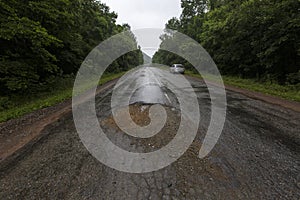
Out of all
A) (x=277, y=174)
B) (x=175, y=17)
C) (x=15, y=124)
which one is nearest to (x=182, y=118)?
A: (x=277, y=174)

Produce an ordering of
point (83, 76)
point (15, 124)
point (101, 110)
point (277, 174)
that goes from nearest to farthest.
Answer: point (277, 174)
point (15, 124)
point (101, 110)
point (83, 76)

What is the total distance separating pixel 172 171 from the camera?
2863 millimetres

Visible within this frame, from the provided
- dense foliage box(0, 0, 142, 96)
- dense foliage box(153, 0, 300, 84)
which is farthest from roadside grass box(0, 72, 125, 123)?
dense foliage box(153, 0, 300, 84)

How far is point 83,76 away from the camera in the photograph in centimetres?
1939

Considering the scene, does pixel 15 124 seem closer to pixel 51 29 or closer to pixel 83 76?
pixel 51 29

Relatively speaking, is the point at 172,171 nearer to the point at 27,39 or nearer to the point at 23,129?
the point at 23,129

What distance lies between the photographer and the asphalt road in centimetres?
244

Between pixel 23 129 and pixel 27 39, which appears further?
pixel 27 39

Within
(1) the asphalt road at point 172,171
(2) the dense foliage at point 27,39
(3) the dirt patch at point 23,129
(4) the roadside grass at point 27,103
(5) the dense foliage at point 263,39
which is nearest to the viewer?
(1) the asphalt road at point 172,171

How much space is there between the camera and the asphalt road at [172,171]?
8.00ft

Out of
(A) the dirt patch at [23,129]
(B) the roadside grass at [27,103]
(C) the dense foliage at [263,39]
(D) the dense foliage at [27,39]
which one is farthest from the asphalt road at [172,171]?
(C) the dense foliage at [263,39]

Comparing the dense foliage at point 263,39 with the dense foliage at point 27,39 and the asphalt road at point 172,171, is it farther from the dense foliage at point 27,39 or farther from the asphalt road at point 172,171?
the dense foliage at point 27,39

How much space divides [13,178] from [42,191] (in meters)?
0.71

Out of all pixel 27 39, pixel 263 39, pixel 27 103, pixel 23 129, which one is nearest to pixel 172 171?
pixel 23 129
